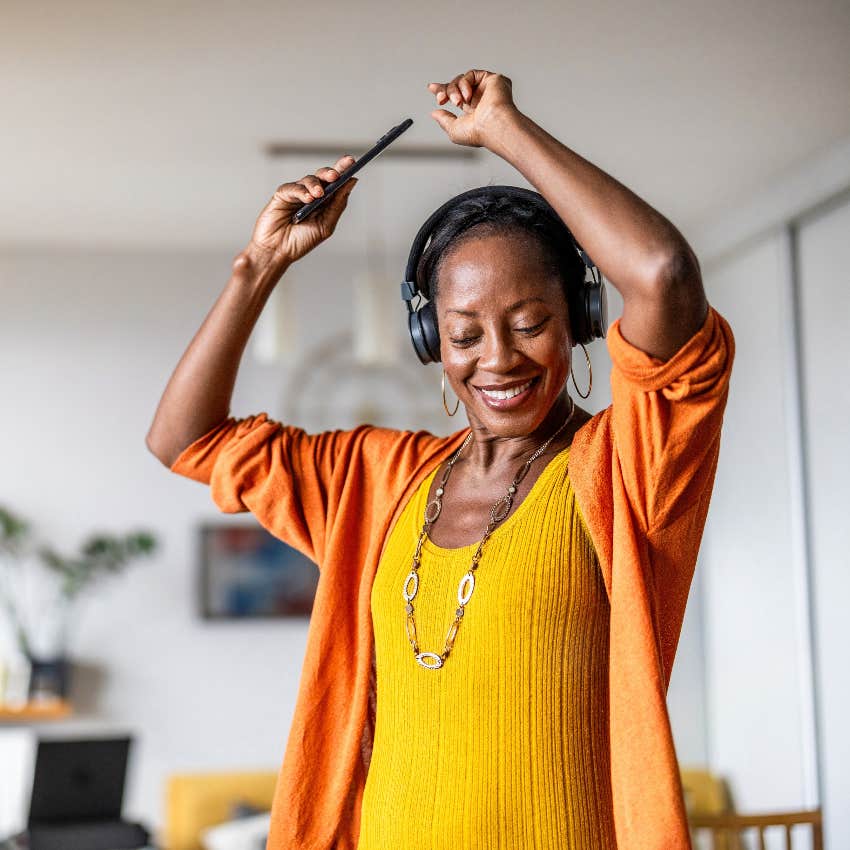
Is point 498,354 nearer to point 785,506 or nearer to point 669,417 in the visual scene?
point 669,417

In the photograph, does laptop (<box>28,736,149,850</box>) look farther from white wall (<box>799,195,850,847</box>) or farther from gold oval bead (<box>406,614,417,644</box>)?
white wall (<box>799,195,850,847</box>)

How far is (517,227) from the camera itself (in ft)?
3.56

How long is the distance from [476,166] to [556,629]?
3.00 metres

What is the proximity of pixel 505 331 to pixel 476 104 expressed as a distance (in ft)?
0.64

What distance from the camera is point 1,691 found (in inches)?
173

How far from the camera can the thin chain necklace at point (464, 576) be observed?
40.8 inches

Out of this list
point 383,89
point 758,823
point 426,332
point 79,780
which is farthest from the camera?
point 383,89

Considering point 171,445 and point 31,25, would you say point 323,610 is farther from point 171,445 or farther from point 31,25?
point 31,25

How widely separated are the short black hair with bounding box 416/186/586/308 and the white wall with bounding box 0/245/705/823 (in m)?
3.55

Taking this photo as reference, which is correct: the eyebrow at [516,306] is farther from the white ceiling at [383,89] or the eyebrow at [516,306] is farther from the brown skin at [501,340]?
the white ceiling at [383,89]

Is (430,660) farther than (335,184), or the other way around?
(335,184)

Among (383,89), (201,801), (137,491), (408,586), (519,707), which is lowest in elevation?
(201,801)

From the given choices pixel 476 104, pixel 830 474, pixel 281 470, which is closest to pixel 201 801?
pixel 830 474

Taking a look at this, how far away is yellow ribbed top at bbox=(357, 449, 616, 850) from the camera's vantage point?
1.00 metres
